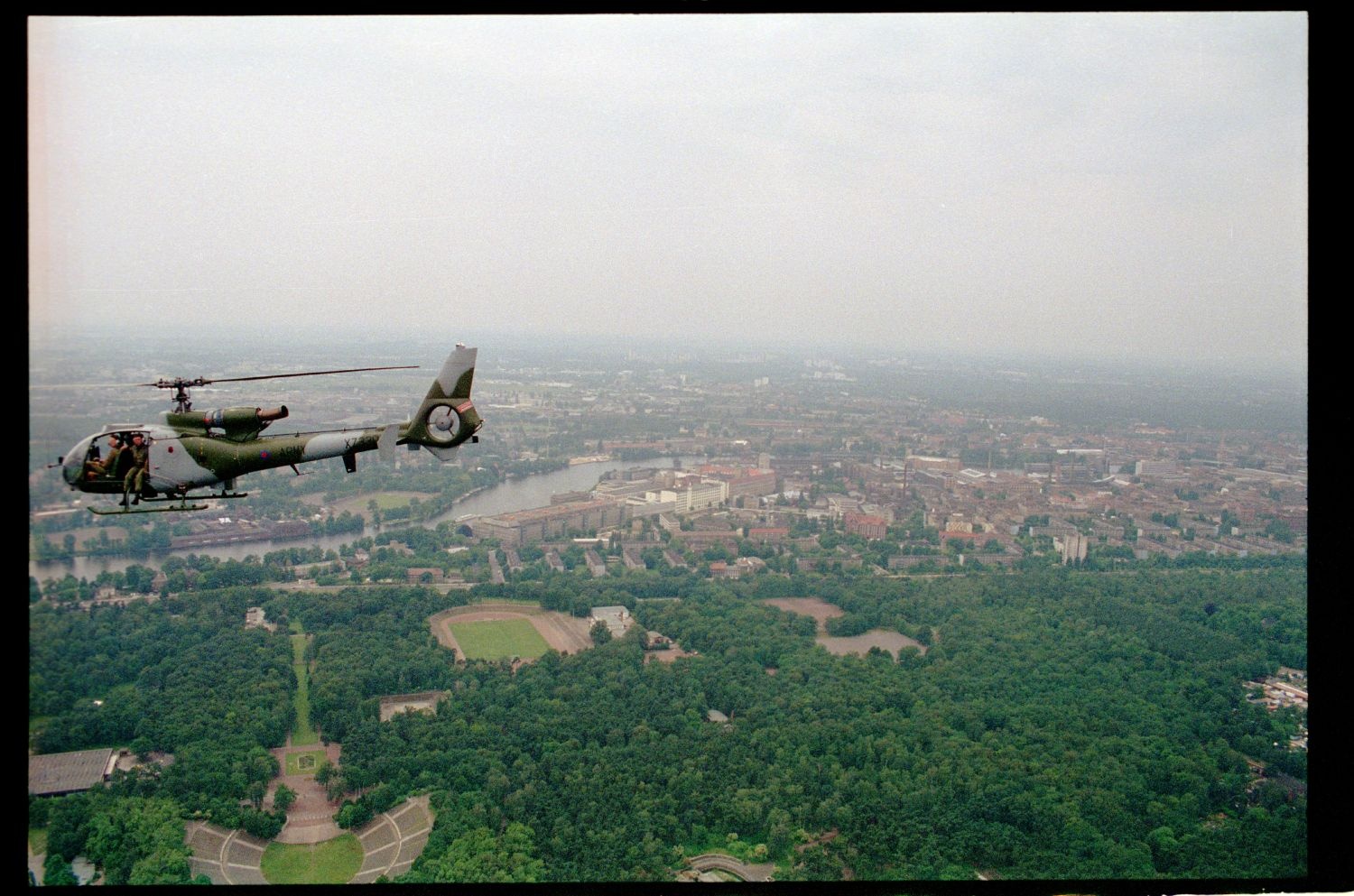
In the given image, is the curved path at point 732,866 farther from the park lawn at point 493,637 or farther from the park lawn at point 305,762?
the park lawn at point 305,762

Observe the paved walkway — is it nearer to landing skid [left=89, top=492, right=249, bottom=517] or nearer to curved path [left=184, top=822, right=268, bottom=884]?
curved path [left=184, top=822, right=268, bottom=884]

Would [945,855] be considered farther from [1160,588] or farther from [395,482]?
[395,482]

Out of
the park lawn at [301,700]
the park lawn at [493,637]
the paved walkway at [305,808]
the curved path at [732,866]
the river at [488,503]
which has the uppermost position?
the river at [488,503]

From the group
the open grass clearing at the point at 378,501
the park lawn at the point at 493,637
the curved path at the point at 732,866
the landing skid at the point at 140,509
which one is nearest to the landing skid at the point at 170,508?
the landing skid at the point at 140,509

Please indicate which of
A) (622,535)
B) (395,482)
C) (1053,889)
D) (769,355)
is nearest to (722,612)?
(622,535)

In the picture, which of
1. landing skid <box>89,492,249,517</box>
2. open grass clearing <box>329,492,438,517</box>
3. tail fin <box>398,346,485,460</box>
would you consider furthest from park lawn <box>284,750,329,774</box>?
tail fin <box>398,346,485,460</box>
